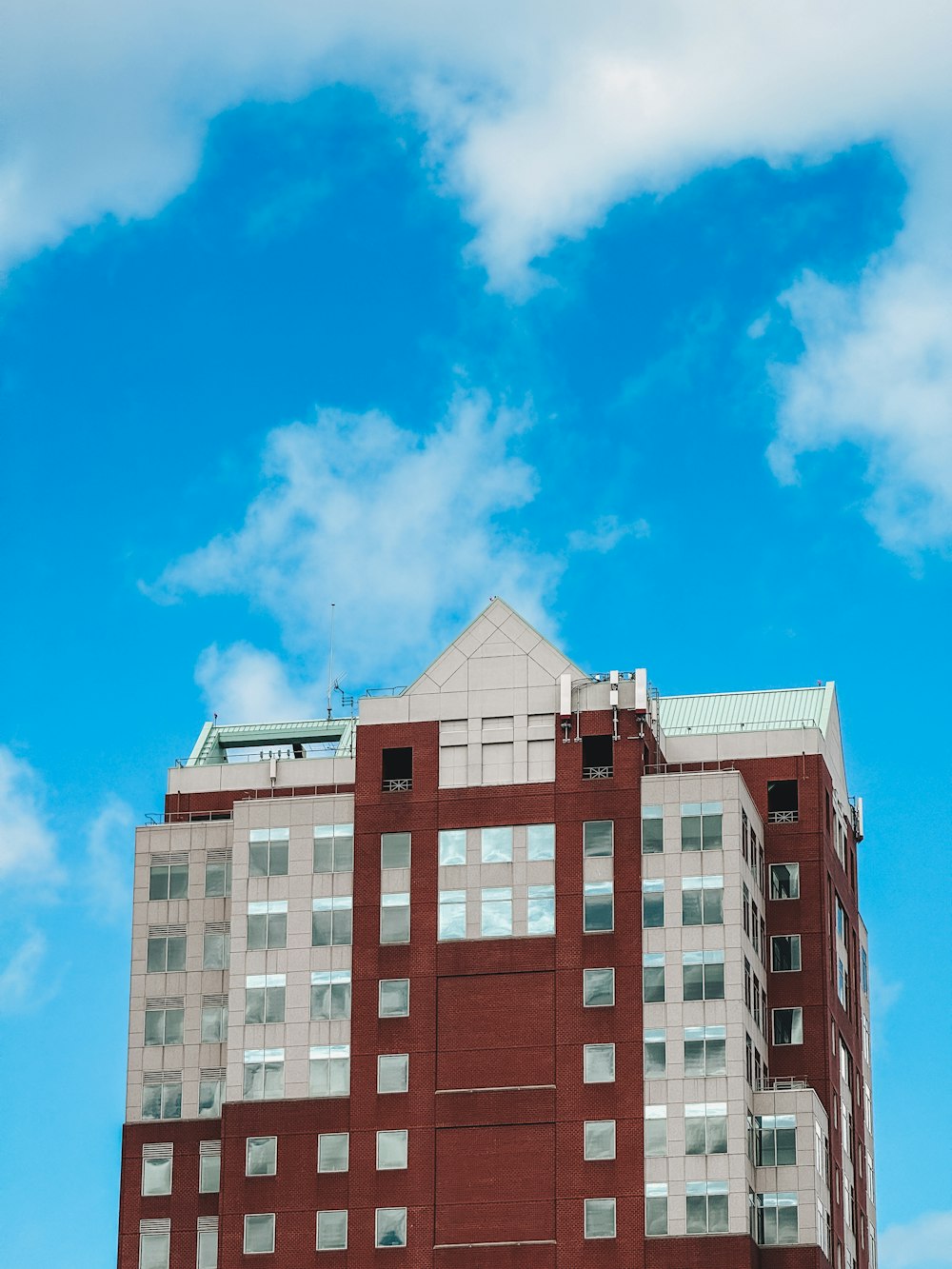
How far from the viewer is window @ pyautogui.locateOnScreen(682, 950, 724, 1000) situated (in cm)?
17100

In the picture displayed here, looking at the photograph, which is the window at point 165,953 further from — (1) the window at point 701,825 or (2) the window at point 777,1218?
(2) the window at point 777,1218

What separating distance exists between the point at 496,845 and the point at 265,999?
18.0 metres

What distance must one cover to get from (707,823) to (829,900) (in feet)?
50.2

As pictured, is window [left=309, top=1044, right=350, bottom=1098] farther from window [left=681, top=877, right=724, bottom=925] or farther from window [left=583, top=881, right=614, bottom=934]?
window [left=681, top=877, right=724, bottom=925]

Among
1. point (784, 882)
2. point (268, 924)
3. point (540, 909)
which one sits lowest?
point (540, 909)

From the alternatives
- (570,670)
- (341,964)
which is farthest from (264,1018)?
(570,670)

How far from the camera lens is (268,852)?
181250 millimetres

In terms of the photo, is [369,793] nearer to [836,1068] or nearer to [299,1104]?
[299,1104]

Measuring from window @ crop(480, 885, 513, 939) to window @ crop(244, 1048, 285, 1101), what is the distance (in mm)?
15410

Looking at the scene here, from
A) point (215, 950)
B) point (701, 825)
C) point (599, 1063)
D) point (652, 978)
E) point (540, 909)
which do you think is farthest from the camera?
point (215, 950)

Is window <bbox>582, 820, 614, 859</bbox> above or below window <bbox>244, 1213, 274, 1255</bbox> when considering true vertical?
above

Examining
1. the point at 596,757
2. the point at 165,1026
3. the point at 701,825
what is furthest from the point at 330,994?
the point at 701,825

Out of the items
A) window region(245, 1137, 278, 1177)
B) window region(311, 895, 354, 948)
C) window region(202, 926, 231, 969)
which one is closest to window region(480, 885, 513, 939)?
window region(311, 895, 354, 948)

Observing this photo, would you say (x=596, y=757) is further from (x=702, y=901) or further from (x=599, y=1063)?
(x=599, y=1063)
